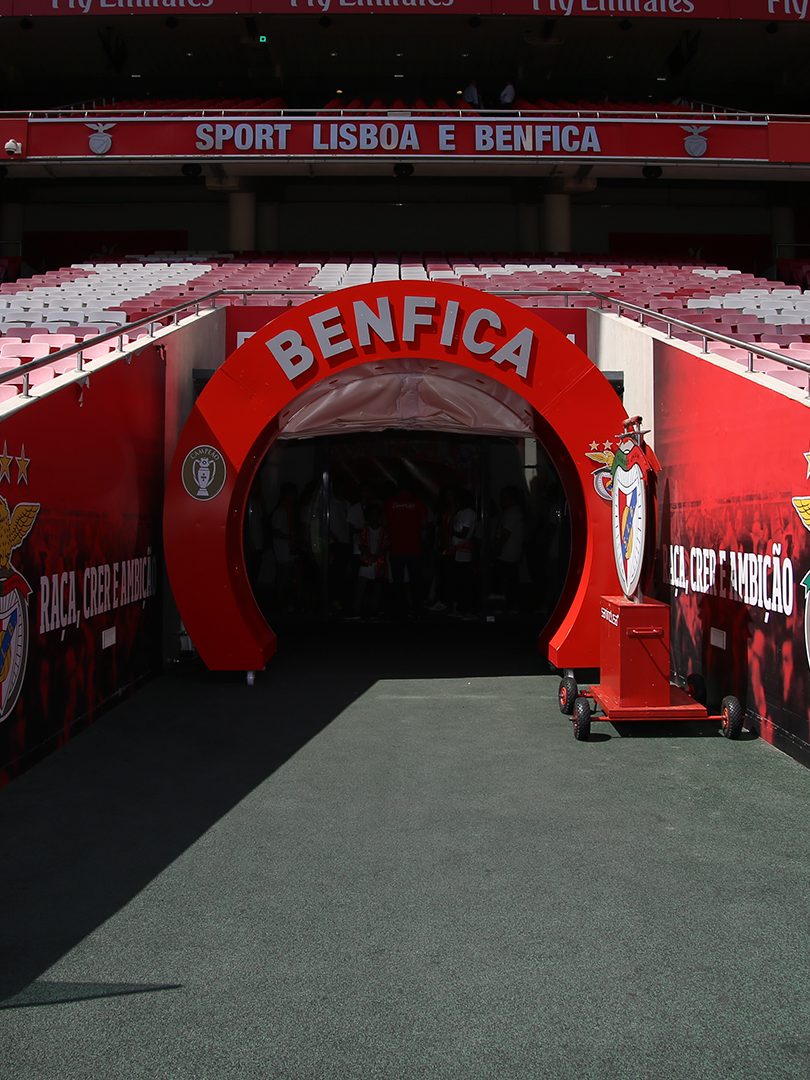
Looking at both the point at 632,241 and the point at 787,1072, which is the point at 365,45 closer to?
the point at 632,241

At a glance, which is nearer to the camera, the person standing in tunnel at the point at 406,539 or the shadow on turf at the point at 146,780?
the shadow on turf at the point at 146,780

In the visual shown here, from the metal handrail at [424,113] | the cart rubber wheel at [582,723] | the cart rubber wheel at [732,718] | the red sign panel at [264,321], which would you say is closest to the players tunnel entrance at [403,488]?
the red sign panel at [264,321]

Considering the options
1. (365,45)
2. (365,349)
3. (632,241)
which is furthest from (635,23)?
(365,349)

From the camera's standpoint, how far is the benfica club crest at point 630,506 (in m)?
6.40

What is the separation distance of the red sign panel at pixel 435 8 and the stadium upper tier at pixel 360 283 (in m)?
4.99

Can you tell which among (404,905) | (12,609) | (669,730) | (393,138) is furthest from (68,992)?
(393,138)

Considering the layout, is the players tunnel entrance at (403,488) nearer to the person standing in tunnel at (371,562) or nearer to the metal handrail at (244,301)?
the person standing in tunnel at (371,562)

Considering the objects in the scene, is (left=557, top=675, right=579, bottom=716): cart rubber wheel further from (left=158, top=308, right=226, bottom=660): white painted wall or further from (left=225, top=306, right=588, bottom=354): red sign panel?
(left=225, top=306, right=588, bottom=354): red sign panel

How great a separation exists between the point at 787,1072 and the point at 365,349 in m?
6.29

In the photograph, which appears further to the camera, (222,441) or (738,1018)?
(222,441)

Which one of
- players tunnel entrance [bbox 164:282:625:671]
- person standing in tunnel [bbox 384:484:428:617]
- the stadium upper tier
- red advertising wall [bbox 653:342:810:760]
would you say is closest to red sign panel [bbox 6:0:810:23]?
the stadium upper tier

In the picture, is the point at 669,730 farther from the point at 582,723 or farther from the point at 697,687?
the point at 582,723

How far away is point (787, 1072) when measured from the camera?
2.51 m

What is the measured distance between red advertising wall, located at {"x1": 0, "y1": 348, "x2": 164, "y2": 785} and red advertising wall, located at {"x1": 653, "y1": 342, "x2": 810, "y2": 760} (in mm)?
4447
